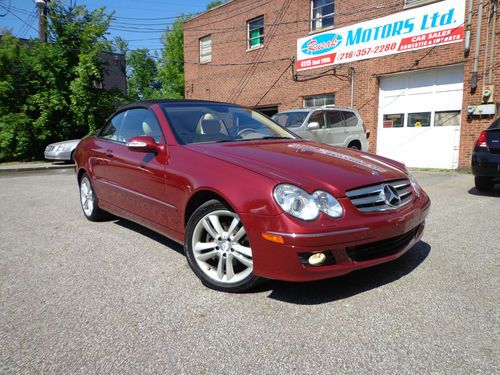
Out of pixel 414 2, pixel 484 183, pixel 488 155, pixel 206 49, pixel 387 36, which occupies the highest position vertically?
pixel 206 49

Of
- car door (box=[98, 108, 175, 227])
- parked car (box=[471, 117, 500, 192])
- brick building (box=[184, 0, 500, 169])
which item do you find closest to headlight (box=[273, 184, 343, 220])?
car door (box=[98, 108, 175, 227])

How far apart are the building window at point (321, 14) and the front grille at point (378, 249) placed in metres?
12.9

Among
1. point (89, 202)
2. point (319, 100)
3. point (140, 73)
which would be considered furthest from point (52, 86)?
point (140, 73)

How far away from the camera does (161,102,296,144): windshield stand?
3.56 m

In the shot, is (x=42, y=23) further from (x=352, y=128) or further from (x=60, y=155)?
(x=352, y=128)

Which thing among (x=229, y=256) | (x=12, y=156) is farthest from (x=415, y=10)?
(x=12, y=156)

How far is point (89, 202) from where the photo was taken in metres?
5.17

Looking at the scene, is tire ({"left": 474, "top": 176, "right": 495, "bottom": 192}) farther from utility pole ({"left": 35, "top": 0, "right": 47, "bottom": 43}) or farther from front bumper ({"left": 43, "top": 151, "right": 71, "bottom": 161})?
utility pole ({"left": 35, "top": 0, "right": 47, "bottom": 43})

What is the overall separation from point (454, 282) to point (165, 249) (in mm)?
2559

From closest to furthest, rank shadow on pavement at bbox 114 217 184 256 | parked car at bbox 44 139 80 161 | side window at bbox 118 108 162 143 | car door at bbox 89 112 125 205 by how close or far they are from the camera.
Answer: side window at bbox 118 108 162 143, shadow on pavement at bbox 114 217 184 256, car door at bbox 89 112 125 205, parked car at bbox 44 139 80 161

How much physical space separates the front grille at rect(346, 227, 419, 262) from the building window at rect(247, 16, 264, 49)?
15.2 m

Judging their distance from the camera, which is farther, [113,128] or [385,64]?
[385,64]

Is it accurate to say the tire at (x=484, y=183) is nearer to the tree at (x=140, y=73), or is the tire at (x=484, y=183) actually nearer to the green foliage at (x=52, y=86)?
the green foliage at (x=52, y=86)

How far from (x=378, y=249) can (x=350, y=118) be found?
345 inches
